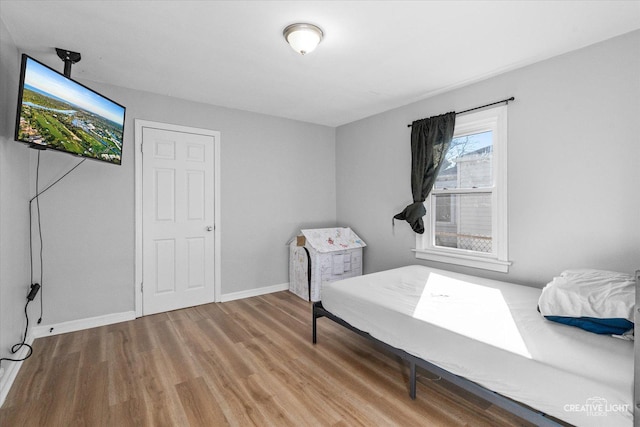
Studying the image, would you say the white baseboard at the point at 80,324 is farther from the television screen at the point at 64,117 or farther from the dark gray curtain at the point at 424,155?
the dark gray curtain at the point at 424,155

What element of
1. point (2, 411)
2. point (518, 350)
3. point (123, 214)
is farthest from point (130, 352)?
point (518, 350)

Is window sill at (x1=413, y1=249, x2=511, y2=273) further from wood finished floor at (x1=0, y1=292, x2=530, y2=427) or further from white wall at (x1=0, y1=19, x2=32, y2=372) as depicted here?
white wall at (x1=0, y1=19, x2=32, y2=372)

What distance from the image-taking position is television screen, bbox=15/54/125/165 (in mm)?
1919

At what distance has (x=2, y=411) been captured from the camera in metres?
1.85

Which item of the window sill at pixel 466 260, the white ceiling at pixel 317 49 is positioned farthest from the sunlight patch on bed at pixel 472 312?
the white ceiling at pixel 317 49

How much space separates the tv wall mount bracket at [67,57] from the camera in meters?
2.50

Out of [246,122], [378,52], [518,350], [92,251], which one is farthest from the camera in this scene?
[246,122]

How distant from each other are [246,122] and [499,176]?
3.10 metres

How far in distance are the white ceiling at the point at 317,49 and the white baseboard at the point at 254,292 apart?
253cm

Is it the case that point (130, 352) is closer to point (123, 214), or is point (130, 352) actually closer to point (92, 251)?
point (92, 251)

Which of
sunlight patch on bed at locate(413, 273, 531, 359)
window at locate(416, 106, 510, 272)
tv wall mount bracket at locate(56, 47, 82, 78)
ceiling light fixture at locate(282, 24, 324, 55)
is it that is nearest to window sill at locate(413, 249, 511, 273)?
window at locate(416, 106, 510, 272)

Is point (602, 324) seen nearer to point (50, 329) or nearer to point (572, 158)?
point (572, 158)

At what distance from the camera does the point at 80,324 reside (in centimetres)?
307

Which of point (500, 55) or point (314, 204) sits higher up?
point (500, 55)
